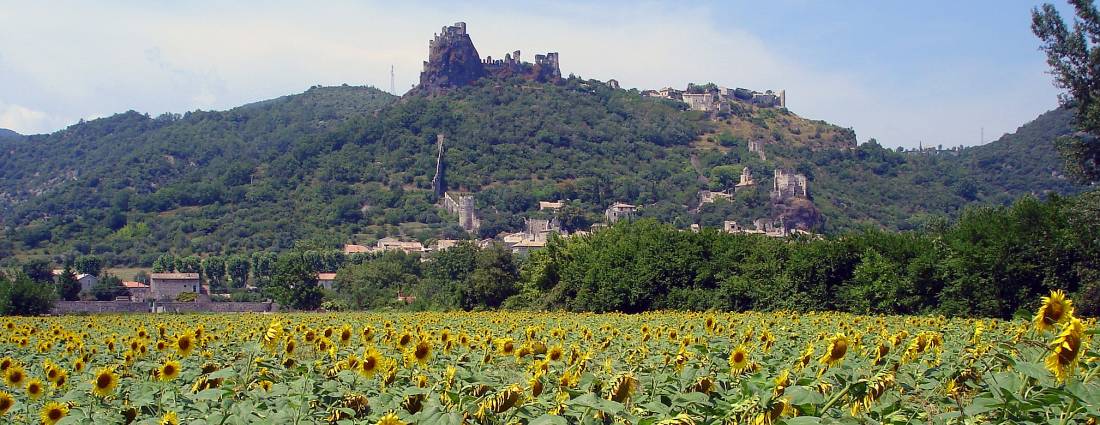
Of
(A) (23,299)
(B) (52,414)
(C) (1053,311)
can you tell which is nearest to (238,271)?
(A) (23,299)

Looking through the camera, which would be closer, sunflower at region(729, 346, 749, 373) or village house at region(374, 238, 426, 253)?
sunflower at region(729, 346, 749, 373)

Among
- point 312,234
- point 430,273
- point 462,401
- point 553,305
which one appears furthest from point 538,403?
point 312,234

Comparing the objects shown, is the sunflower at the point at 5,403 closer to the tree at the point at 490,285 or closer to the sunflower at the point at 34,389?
the sunflower at the point at 34,389

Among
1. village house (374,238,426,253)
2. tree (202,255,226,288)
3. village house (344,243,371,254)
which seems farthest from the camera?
village house (374,238,426,253)

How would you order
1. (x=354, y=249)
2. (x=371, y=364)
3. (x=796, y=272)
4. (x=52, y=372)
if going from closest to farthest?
(x=371, y=364) → (x=52, y=372) → (x=796, y=272) → (x=354, y=249)

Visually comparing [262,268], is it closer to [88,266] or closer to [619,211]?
[88,266]

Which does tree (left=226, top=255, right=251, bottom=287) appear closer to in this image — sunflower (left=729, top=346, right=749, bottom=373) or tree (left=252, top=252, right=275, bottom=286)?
tree (left=252, top=252, right=275, bottom=286)

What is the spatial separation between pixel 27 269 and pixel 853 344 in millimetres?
119335

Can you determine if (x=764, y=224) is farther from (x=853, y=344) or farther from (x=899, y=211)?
(x=853, y=344)

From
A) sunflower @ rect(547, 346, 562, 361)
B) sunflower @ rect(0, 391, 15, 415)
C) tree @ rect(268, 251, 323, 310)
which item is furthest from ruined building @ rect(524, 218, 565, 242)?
sunflower @ rect(0, 391, 15, 415)

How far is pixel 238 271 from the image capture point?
13962cm

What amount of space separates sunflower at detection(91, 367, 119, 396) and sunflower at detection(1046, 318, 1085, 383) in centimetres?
609

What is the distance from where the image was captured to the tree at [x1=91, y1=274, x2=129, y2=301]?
103750mm

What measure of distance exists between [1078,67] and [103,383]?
34035mm
